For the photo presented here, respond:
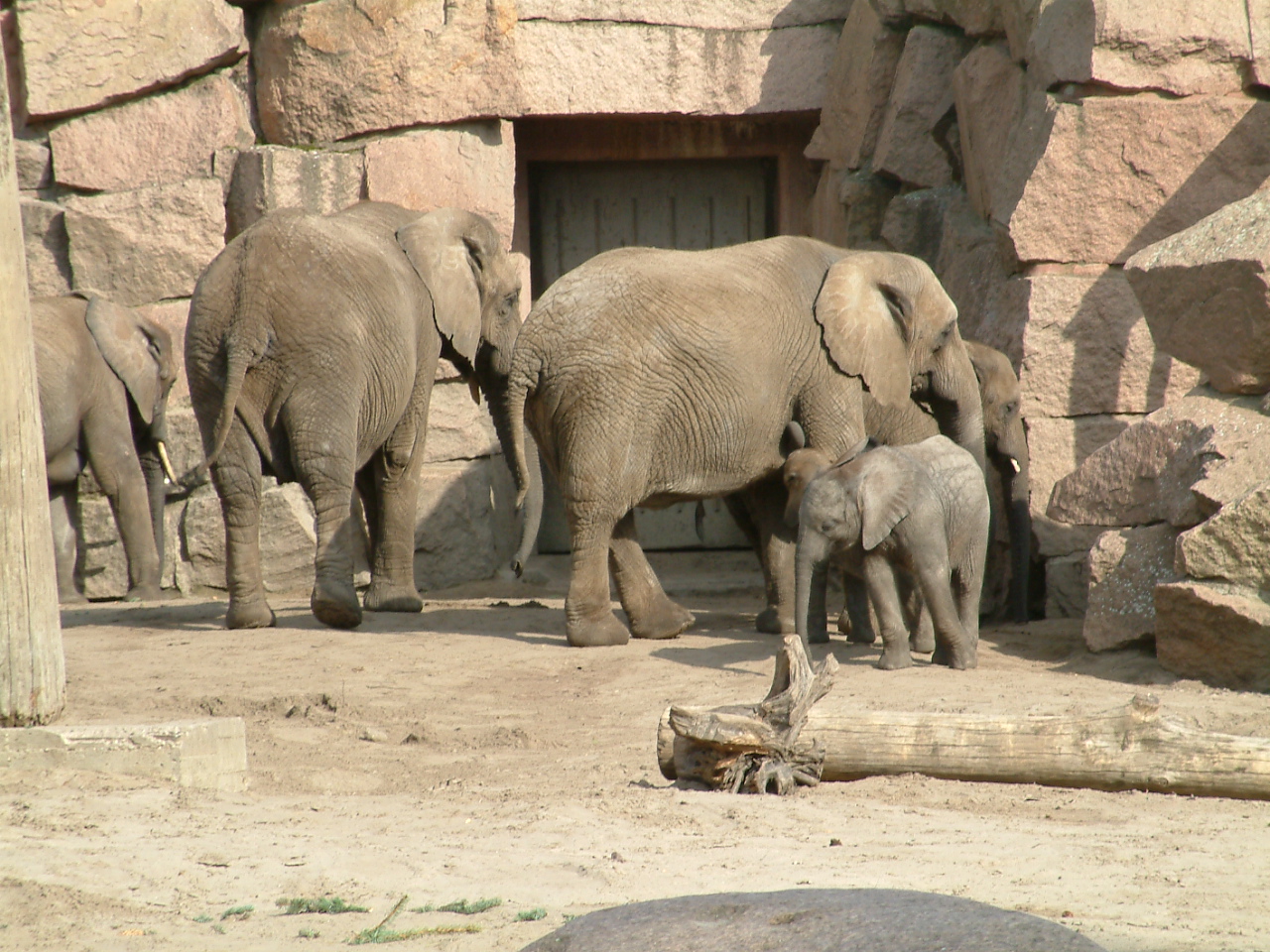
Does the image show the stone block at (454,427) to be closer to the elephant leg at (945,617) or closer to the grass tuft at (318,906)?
the elephant leg at (945,617)

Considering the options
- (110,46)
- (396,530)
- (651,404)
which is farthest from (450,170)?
(651,404)

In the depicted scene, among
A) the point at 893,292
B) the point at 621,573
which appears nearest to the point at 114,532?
the point at 621,573

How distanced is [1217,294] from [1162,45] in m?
1.99

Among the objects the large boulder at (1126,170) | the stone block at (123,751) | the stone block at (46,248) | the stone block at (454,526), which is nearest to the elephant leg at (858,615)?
the large boulder at (1126,170)

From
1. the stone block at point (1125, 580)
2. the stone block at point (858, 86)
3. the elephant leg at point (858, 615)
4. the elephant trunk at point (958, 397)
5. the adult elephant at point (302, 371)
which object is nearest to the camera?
the stone block at point (1125, 580)

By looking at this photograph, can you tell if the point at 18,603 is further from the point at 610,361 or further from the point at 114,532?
the point at 114,532

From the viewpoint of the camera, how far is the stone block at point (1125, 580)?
6578mm

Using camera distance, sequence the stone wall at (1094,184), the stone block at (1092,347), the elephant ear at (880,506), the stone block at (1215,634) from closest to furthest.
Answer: the stone block at (1215,634), the elephant ear at (880,506), the stone wall at (1094,184), the stone block at (1092,347)

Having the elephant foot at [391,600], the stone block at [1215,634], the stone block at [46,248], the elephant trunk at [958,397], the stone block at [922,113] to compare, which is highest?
the stone block at [922,113]

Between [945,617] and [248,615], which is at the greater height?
[945,617]

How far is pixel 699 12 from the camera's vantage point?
10148mm

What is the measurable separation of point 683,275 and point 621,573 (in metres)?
1.45

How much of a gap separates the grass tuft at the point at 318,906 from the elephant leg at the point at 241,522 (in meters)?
4.39

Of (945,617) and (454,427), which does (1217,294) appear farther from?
(454,427)
